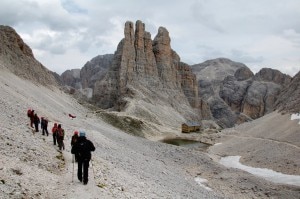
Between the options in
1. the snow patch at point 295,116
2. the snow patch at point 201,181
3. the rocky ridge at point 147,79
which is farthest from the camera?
the rocky ridge at point 147,79

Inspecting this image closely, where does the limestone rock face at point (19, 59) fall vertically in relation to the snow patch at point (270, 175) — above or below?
above

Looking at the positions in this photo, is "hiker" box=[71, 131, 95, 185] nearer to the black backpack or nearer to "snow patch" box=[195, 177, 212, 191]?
the black backpack

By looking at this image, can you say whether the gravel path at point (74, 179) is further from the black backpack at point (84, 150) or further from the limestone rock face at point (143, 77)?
the limestone rock face at point (143, 77)

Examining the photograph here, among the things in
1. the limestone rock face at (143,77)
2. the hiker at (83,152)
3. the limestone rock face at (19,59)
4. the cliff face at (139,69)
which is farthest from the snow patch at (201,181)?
the cliff face at (139,69)

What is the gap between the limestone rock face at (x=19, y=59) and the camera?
278 feet

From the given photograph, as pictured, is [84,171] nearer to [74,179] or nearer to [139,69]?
[74,179]

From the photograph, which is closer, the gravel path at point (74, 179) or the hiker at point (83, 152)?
the gravel path at point (74, 179)

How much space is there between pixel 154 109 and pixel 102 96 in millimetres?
27614

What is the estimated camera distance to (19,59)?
293 feet

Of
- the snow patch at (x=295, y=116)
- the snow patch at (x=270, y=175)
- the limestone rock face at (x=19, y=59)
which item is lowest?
the snow patch at (x=270, y=175)

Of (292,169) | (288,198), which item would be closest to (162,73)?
(292,169)

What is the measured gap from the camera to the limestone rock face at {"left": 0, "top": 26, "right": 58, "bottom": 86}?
84.8 m

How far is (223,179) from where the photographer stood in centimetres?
4038

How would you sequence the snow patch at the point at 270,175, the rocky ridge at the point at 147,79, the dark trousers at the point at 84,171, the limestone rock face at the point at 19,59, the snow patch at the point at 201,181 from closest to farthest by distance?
the dark trousers at the point at 84,171 → the snow patch at the point at 201,181 → the snow patch at the point at 270,175 → the limestone rock face at the point at 19,59 → the rocky ridge at the point at 147,79
